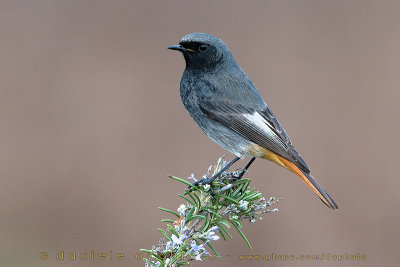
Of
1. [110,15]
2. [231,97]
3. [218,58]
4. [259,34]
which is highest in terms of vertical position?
[110,15]

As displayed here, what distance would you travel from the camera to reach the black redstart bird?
13.5ft

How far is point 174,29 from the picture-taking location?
7129mm

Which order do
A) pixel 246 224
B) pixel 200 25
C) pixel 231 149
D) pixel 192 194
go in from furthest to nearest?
pixel 200 25 → pixel 246 224 → pixel 231 149 → pixel 192 194

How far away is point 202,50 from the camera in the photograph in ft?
14.0

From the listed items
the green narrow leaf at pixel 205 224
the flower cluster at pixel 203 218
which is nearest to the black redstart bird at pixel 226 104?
the flower cluster at pixel 203 218

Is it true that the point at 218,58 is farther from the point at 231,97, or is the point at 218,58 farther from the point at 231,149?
the point at 231,149

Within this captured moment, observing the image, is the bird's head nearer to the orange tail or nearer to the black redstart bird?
the black redstart bird

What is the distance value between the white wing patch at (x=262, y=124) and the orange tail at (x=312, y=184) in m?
0.20

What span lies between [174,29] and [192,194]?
14.9 ft

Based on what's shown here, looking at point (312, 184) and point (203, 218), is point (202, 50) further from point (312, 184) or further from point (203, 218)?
point (203, 218)

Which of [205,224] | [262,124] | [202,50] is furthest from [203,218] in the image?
[202,50]

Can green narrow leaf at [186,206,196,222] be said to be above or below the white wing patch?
below

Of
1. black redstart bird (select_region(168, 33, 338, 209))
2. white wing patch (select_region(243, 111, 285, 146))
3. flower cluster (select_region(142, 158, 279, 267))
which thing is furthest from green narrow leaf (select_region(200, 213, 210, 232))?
white wing patch (select_region(243, 111, 285, 146))

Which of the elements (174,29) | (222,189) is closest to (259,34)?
(174,29)
